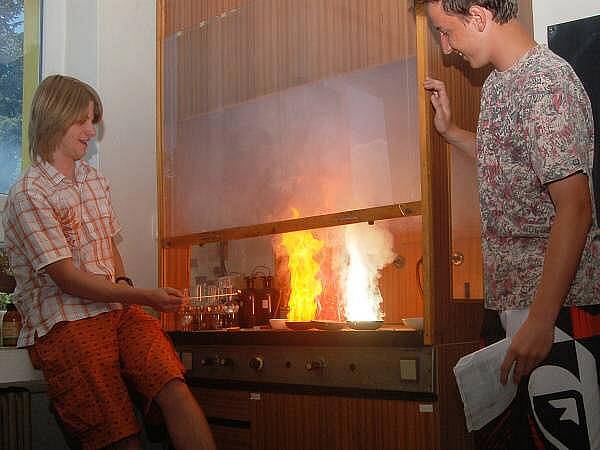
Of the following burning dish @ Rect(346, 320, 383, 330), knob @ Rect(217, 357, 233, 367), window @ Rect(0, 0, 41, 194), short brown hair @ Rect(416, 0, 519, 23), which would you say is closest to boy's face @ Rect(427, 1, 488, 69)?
short brown hair @ Rect(416, 0, 519, 23)

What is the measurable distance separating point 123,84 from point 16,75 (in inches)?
18.9

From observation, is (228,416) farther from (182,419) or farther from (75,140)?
(75,140)

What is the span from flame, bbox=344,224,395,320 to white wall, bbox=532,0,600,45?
2.83ft

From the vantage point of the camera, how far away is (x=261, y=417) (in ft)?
8.23

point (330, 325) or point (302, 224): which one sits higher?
point (302, 224)

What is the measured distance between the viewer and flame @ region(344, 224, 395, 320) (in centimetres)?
273

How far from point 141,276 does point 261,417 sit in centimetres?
94

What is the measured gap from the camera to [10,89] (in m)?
3.22

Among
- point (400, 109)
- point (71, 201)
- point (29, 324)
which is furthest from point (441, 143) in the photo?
point (29, 324)

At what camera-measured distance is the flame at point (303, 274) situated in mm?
2862

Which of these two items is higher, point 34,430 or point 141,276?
point 141,276

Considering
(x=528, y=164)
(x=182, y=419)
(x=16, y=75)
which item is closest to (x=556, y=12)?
(x=528, y=164)

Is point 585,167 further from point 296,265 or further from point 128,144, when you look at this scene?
point 128,144

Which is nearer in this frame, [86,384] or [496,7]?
[496,7]
